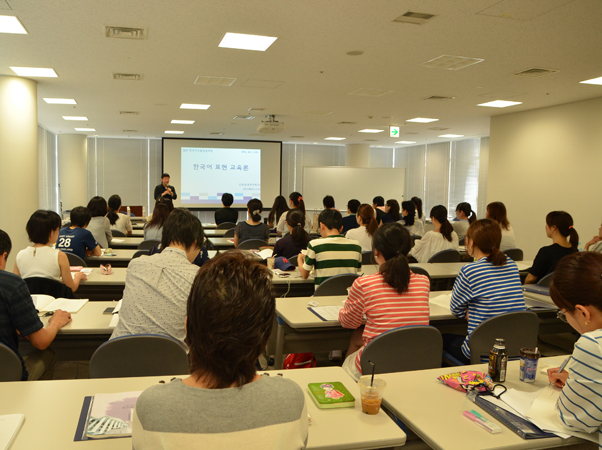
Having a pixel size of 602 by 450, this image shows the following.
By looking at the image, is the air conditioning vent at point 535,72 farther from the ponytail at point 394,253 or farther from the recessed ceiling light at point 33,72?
the recessed ceiling light at point 33,72

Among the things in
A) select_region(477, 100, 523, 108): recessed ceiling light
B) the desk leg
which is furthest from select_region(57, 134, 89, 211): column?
the desk leg

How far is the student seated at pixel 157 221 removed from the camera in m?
5.56

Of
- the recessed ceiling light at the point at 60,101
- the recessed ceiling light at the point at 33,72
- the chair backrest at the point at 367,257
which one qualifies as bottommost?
the chair backrest at the point at 367,257

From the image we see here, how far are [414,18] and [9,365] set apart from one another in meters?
3.96

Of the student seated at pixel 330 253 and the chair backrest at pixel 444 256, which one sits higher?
the student seated at pixel 330 253

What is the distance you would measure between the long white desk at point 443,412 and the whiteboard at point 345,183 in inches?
501

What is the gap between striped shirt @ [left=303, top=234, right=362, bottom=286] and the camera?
3.79 meters

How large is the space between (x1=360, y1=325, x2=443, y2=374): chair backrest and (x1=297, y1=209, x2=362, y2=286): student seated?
1.51 m

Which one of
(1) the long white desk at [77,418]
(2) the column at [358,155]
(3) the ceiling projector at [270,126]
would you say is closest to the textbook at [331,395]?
(1) the long white desk at [77,418]

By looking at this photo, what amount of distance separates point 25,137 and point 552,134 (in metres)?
8.98

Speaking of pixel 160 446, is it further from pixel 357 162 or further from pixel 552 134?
pixel 357 162

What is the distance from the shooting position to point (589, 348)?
1512 millimetres

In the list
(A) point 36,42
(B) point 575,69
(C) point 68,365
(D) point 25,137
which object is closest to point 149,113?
(D) point 25,137

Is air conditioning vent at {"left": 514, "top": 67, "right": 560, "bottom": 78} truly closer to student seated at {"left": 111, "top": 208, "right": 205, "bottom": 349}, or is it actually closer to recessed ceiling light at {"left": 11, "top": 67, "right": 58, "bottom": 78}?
student seated at {"left": 111, "top": 208, "right": 205, "bottom": 349}
